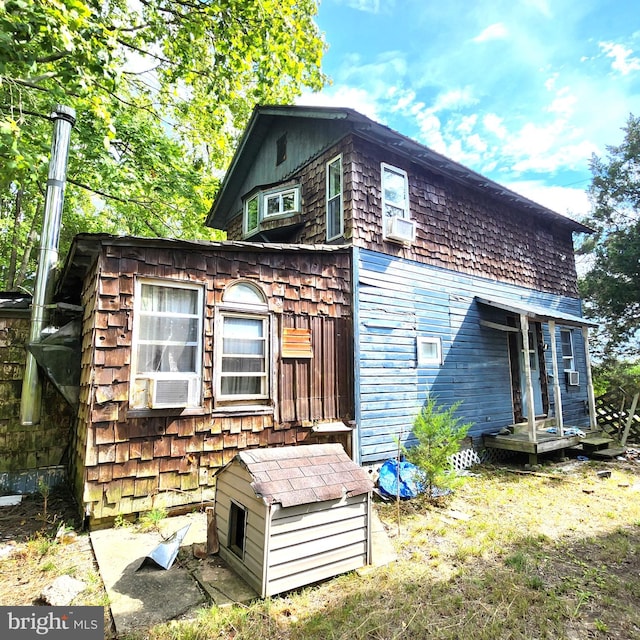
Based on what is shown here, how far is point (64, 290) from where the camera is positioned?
23.2 ft

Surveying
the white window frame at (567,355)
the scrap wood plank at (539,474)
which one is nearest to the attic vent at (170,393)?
the scrap wood plank at (539,474)

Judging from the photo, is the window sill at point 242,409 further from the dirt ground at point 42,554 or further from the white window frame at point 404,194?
the white window frame at point 404,194

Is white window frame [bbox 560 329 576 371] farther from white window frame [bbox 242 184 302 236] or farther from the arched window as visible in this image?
the arched window

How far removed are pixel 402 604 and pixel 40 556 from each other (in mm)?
3642

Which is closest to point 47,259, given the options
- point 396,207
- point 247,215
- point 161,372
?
point 161,372

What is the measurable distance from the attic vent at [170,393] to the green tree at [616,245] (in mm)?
16327

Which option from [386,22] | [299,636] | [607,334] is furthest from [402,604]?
[607,334]

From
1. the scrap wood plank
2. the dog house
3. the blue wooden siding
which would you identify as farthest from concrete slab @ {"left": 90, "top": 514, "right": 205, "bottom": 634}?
the scrap wood plank

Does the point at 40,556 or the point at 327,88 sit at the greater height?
the point at 327,88

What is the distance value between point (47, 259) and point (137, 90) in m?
8.71

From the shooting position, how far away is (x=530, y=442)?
782 centimetres

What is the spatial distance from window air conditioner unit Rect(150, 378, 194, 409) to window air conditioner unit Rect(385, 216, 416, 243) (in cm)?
479

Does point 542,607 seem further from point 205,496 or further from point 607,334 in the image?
point 607,334

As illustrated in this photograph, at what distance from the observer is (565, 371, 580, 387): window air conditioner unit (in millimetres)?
11125
